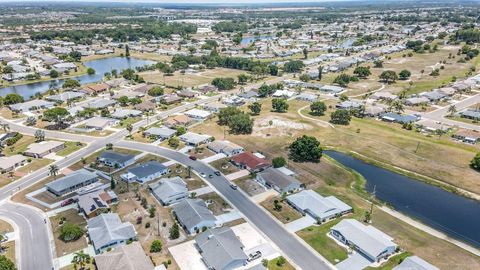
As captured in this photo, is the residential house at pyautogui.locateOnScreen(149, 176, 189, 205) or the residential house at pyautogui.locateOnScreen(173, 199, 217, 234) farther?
the residential house at pyautogui.locateOnScreen(149, 176, 189, 205)

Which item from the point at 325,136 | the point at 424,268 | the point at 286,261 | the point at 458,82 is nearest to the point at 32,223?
the point at 286,261

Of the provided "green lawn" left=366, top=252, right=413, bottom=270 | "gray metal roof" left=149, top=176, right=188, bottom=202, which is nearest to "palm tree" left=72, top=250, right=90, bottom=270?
"gray metal roof" left=149, top=176, right=188, bottom=202

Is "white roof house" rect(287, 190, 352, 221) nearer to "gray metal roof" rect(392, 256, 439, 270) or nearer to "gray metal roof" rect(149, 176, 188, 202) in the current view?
"gray metal roof" rect(392, 256, 439, 270)

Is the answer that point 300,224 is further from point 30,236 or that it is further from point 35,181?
point 35,181

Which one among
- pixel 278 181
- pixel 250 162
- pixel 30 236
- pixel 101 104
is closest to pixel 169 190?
pixel 250 162

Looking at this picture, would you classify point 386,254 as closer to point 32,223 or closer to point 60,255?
point 60,255
